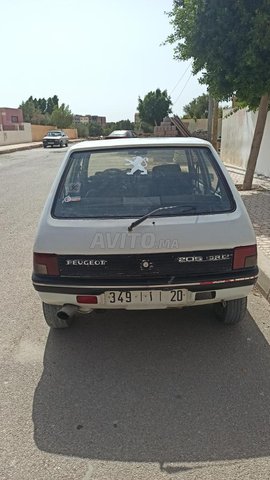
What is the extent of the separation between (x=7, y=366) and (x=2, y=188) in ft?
33.2

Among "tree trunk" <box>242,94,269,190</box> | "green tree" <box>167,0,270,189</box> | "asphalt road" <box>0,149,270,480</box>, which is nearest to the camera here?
"asphalt road" <box>0,149,270,480</box>

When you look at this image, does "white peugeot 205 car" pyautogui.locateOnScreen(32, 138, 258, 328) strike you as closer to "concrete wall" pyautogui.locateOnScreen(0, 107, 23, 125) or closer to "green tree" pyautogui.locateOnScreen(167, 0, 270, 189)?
"green tree" pyautogui.locateOnScreen(167, 0, 270, 189)

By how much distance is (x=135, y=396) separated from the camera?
106 inches

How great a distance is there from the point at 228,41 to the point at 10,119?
150ft

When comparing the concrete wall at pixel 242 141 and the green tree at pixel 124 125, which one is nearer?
the concrete wall at pixel 242 141

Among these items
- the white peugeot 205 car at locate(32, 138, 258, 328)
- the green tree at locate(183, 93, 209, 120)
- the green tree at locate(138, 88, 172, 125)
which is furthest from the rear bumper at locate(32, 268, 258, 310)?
the green tree at locate(138, 88, 172, 125)

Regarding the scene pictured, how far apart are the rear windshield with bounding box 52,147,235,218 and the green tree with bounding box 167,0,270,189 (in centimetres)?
539

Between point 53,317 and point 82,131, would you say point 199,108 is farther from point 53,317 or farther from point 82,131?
point 53,317

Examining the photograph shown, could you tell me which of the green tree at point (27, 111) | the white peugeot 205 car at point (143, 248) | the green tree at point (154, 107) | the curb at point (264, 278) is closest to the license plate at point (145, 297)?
the white peugeot 205 car at point (143, 248)

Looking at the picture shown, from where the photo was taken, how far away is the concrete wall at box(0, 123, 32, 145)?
38.8 m

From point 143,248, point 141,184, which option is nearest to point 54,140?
point 141,184

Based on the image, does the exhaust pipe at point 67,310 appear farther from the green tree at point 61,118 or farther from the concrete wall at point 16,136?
the green tree at point 61,118

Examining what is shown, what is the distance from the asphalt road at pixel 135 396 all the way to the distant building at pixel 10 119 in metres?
41.6

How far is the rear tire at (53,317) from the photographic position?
3.31 meters
